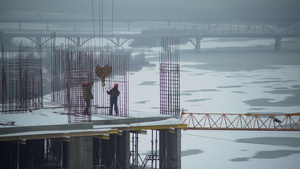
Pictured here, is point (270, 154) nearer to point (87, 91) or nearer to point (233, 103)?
point (87, 91)

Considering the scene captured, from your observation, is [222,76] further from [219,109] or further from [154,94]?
[219,109]

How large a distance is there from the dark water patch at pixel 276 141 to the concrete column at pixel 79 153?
23.3 meters

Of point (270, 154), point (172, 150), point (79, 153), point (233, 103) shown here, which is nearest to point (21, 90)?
point (172, 150)

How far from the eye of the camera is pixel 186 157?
43094 millimetres

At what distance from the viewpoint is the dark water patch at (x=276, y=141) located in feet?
158

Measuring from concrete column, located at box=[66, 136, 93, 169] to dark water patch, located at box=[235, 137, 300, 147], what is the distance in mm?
23262

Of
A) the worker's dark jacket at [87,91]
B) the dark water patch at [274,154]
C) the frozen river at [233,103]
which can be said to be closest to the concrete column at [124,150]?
the worker's dark jacket at [87,91]

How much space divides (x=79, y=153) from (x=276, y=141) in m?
24.8

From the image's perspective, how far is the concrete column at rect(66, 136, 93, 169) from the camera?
28.3m

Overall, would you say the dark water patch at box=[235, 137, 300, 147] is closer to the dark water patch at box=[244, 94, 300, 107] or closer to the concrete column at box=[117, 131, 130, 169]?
the concrete column at box=[117, 131, 130, 169]

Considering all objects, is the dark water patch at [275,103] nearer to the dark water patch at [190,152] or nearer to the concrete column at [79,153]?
the dark water patch at [190,152]

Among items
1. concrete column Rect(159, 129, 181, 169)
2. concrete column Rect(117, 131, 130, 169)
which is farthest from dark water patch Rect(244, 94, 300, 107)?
concrete column Rect(117, 131, 130, 169)

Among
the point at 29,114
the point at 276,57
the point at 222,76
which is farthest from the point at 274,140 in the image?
the point at 276,57

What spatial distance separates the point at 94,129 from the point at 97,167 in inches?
123
